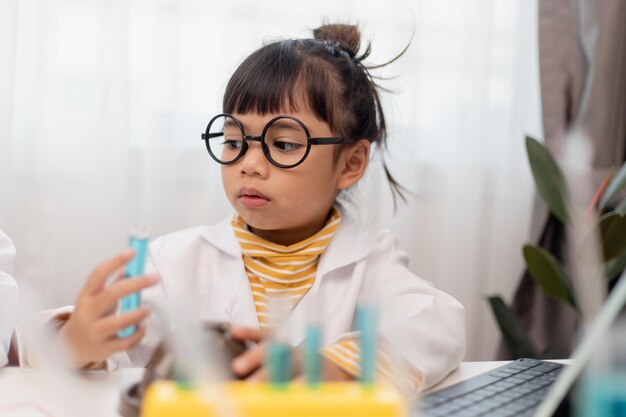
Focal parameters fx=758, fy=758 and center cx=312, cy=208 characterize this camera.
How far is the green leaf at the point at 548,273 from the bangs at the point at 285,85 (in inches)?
26.4

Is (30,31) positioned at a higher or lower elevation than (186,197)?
higher

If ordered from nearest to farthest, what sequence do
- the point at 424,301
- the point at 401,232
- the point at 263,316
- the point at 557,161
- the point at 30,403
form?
the point at 30,403 < the point at 424,301 < the point at 263,316 < the point at 557,161 < the point at 401,232

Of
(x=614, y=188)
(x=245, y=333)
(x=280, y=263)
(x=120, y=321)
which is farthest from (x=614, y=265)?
(x=120, y=321)


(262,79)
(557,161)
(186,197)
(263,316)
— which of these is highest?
(262,79)

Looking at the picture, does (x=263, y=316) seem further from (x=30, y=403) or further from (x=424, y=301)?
(x=30, y=403)

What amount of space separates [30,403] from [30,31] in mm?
1139

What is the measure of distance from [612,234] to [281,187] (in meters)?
0.83

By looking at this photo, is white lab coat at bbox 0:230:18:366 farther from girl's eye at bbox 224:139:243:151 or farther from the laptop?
the laptop

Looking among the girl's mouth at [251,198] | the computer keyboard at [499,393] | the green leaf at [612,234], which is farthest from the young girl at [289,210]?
the green leaf at [612,234]

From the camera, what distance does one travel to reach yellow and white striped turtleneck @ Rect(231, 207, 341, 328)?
3.70 ft

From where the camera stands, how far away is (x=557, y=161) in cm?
173

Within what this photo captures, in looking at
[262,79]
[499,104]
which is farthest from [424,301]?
[499,104]

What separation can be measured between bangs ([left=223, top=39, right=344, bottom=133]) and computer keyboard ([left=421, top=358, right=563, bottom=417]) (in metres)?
0.48

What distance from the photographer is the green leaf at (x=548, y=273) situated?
5.35 ft
